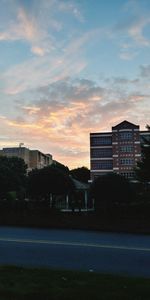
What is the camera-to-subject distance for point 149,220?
2306 centimetres

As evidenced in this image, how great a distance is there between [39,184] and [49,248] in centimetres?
1971

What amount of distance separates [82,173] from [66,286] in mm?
103385

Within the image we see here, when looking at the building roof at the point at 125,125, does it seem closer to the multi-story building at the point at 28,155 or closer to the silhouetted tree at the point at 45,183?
the multi-story building at the point at 28,155

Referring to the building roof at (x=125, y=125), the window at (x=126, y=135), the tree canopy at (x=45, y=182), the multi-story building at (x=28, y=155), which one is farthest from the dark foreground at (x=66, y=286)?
the multi-story building at (x=28, y=155)

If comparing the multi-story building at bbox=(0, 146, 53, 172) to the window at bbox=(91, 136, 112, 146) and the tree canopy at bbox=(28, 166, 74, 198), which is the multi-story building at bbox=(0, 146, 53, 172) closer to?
the window at bbox=(91, 136, 112, 146)

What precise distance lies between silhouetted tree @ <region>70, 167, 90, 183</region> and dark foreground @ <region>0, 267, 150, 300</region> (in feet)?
331

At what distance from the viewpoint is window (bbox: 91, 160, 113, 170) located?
104 m

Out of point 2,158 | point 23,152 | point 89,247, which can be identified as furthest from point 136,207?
point 23,152

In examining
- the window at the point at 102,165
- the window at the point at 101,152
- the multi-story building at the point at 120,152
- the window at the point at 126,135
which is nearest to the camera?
the multi-story building at the point at 120,152

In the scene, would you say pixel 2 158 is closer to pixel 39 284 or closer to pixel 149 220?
pixel 149 220

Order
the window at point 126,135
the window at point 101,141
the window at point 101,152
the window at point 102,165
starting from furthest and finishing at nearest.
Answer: the window at point 101,141, the window at point 101,152, the window at point 102,165, the window at point 126,135

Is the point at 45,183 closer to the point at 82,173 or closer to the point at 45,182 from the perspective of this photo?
the point at 45,182

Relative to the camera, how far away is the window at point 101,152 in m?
105

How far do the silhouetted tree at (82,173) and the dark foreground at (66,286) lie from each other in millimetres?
100985
